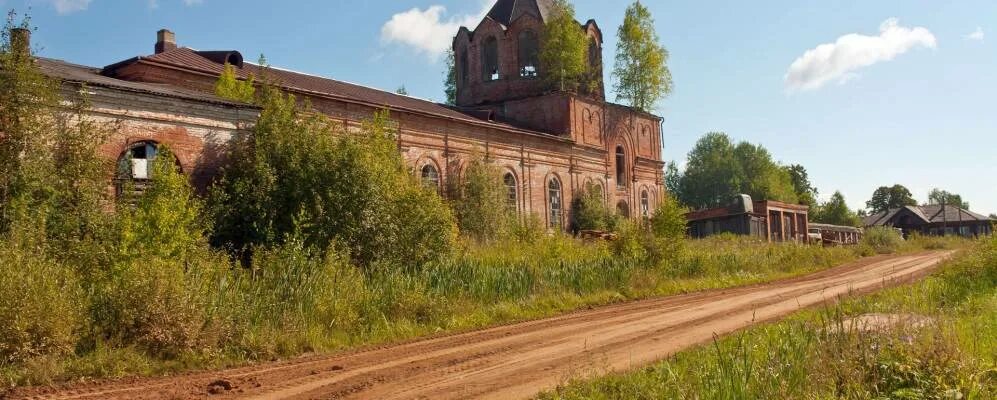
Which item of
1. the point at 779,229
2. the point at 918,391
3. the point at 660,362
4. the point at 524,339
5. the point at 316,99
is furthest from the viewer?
the point at 779,229

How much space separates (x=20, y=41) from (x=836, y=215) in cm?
8666

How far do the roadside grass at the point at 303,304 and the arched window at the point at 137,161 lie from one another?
15.4 ft

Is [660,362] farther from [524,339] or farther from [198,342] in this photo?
[198,342]

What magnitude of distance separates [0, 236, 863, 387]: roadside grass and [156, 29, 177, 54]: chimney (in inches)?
567

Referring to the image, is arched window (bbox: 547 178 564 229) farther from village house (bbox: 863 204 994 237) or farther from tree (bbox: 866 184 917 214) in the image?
tree (bbox: 866 184 917 214)

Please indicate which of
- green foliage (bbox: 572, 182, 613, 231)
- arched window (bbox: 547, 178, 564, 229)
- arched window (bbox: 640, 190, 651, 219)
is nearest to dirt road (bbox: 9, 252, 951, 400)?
arched window (bbox: 547, 178, 564, 229)

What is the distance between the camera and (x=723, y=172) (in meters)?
87.9

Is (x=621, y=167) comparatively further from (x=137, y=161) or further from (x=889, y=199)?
(x=889, y=199)

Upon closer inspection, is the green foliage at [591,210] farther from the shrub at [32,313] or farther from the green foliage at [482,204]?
the shrub at [32,313]

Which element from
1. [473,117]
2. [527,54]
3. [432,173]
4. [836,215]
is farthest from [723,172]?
[432,173]

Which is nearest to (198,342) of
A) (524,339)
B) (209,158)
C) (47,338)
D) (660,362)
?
(47,338)

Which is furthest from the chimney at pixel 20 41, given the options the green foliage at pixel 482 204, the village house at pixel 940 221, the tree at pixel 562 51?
the village house at pixel 940 221

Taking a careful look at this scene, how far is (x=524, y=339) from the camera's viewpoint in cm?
1110

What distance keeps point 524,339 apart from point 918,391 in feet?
18.8
